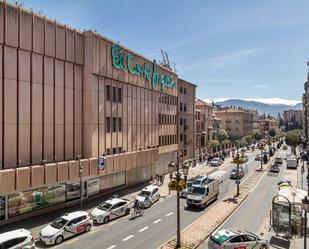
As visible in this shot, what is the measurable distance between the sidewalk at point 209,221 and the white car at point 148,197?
6.07 m

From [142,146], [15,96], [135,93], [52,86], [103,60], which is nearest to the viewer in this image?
[15,96]

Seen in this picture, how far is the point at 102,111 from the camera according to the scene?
34.8m

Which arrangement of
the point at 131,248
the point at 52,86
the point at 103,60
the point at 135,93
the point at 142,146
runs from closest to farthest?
the point at 131,248, the point at 52,86, the point at 103,60, the point at 135,93, the point at 142,146

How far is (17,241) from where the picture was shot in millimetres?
20531

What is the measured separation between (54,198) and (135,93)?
1758cm

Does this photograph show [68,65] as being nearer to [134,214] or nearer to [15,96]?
[15,96]

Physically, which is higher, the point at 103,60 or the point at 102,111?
the point at 103,60

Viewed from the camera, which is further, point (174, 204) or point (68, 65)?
point (174, 204)

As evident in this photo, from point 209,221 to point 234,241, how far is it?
7891 millimetres

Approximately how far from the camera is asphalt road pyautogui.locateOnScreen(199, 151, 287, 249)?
27.0m

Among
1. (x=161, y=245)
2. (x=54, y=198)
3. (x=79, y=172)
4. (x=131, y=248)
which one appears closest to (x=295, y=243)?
(x=161, y=245)

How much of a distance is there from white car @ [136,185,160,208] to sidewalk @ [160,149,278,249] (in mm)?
6070

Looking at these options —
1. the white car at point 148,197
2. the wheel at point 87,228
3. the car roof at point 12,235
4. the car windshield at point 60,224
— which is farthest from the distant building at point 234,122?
the car roof at point 12,235

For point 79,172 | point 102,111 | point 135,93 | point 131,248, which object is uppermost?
point 135,93
